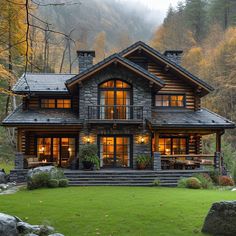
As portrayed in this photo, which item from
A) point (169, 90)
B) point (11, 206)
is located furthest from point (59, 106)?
point (11, 206)

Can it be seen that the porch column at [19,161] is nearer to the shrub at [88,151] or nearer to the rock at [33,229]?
the shrub at [88,151]

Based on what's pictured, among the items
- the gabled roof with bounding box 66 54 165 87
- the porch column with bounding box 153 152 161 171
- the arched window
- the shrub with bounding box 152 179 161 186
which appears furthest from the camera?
the arched window

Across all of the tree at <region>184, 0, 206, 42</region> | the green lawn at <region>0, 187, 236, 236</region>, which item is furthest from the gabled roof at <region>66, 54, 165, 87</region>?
the tree at <region>184, 0, 206, 42</region>

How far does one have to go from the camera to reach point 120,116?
67.4 feet

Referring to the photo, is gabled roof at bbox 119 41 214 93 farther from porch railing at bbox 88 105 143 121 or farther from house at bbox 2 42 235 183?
porch railing at bbox 88 105 143 121

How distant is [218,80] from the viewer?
37.2 m

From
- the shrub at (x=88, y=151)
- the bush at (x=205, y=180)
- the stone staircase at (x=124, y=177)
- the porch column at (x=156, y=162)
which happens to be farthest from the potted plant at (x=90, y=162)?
the bush at (x=205, y=180)

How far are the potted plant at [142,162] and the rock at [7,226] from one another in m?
13.4

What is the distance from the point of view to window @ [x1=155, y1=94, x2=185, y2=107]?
2242 centimetres

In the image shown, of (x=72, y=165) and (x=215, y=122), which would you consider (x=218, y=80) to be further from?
(x=72, y=165)

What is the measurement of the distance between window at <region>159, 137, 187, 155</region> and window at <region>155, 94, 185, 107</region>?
217cm

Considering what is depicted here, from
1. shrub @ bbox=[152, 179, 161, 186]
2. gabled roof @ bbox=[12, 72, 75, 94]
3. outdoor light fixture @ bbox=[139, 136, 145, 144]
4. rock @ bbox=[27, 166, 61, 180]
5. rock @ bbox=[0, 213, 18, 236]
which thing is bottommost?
shrub @ bbox=[152, 179, 161, 186]

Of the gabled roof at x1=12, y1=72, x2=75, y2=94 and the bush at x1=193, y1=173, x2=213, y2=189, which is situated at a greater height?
the gabled roof at x1=12, y1=72, x2=75, y2=94

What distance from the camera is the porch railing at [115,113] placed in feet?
66.6
